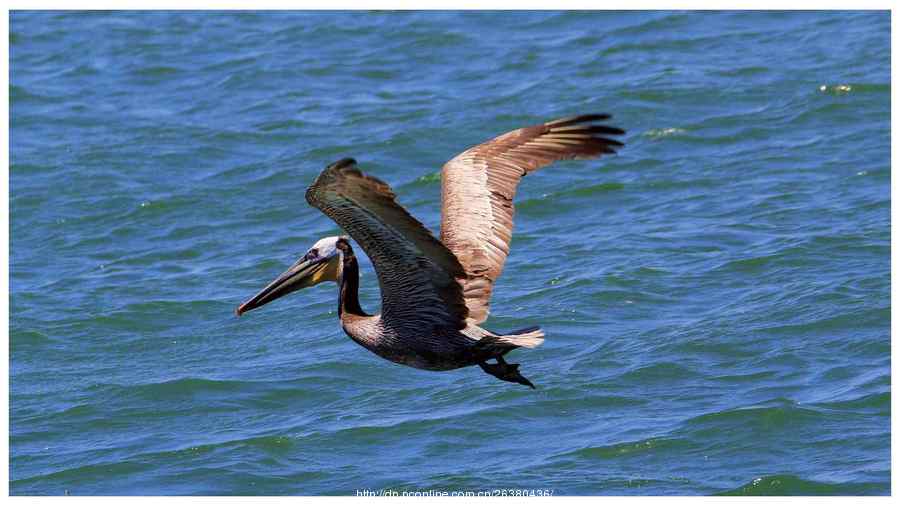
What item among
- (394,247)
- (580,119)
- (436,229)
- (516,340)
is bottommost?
(436,229)

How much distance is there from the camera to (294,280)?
27.8 feet

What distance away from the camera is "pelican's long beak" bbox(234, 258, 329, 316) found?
8.47 metres

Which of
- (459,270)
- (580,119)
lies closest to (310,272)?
(459,270)

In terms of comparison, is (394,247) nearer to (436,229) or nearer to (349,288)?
(349,288)

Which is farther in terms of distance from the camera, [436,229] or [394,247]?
[436,229]

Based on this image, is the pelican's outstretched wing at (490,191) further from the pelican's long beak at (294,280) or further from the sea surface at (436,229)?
the sea surface at (436,229)

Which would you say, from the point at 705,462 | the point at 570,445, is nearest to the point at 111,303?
the point at 570,445

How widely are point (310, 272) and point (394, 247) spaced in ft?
4.39

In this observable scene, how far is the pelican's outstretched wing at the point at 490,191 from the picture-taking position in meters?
8.09

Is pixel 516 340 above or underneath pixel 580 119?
underneath

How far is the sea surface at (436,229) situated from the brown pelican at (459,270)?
2729mm

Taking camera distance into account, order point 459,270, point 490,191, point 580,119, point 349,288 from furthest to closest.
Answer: point 349,288 < point 490,191 < point 580,119 < point 459,270

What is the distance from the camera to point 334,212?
677 centimetres

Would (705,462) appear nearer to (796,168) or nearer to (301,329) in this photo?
(301,329)
